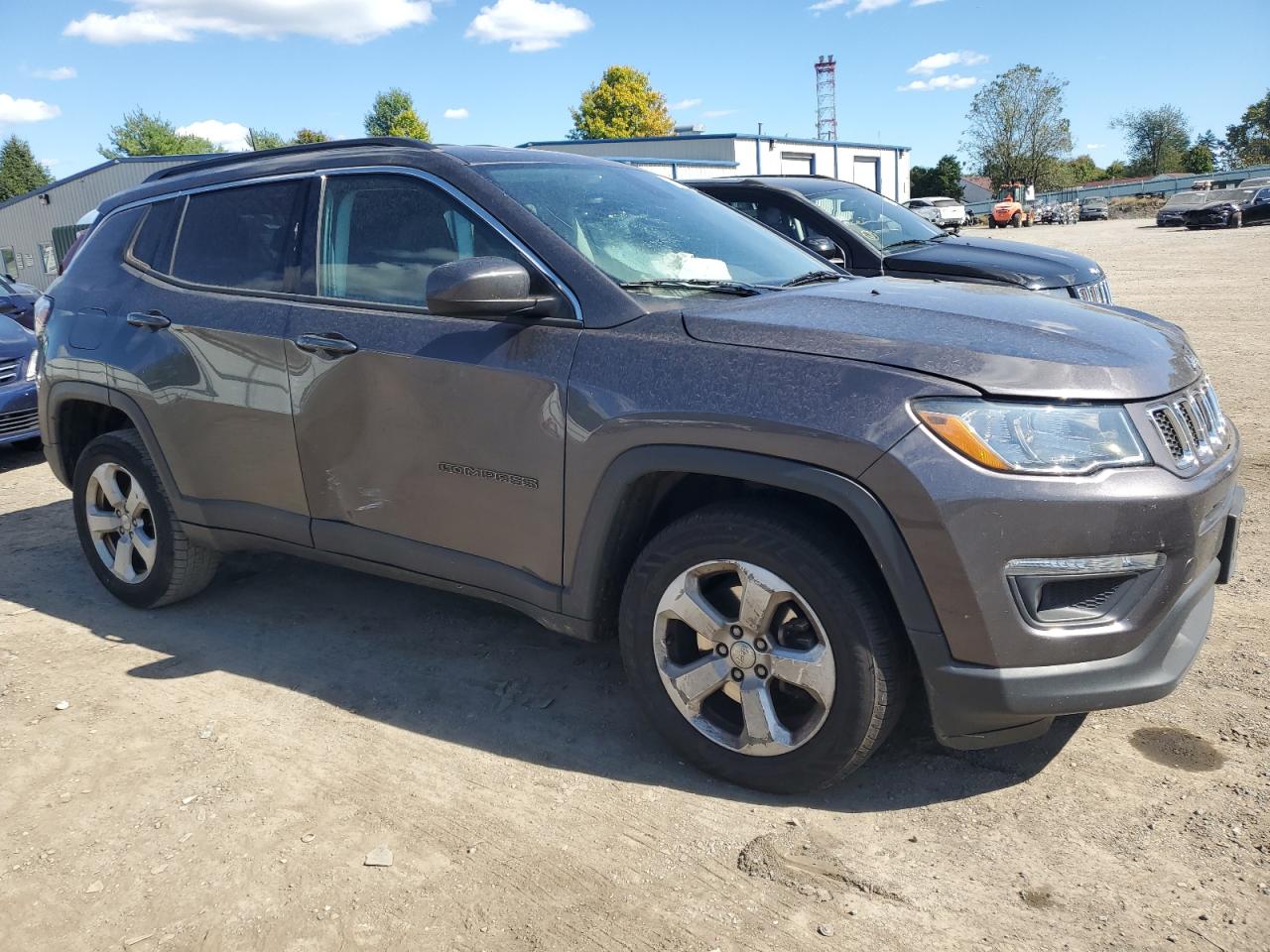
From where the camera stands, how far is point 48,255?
116 ft

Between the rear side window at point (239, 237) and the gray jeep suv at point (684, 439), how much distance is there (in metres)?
0.01

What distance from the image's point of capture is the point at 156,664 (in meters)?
3.93

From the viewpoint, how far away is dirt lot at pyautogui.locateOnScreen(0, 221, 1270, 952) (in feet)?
7.81

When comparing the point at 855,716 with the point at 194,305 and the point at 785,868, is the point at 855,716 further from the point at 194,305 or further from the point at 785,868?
the point at 194,305

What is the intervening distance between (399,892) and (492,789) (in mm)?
495

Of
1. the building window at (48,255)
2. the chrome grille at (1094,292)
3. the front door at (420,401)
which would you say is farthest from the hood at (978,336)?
the building window at (48,255)

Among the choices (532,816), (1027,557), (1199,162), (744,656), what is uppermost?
(1199,162)

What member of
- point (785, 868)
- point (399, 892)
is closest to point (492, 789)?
A: point (399, 892)

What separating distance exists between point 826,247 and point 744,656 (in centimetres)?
506

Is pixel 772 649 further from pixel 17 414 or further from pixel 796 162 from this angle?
pixel 796 162

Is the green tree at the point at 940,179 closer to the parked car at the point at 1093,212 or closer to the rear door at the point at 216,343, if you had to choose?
the parked car at the point at 1093,212

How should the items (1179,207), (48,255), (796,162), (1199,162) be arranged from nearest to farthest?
1. (48,255)
2. (1179,207)
3. (796,162)
4. (1199,162)

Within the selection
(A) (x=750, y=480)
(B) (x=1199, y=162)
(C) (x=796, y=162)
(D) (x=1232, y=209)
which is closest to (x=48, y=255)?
(C) (x=796, y=162)

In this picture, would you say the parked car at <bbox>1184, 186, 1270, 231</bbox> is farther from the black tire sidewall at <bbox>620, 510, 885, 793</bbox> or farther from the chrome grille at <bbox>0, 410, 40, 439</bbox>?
the black tire sidewall at <bbox>620, 510, 885, 793</bbox>
